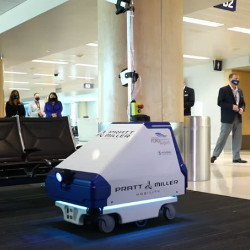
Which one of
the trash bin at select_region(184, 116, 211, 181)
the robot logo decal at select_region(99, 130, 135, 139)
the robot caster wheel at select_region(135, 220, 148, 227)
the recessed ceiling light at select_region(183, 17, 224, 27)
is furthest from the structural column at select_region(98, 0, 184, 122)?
the recessed ceiling light at select_region(183, 17, 224, 27)

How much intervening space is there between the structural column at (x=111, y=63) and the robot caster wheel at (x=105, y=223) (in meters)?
2.42

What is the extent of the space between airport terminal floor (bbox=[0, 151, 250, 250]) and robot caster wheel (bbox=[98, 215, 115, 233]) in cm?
4

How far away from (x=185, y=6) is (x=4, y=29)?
403cm

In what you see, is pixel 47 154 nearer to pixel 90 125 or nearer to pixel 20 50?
pixel 20 50

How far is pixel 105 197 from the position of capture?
283 centimetres

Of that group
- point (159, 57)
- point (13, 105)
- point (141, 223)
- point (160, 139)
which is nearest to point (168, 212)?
point (141, 223)

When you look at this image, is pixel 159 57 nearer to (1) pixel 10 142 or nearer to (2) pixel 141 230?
(1) pixel 10 142

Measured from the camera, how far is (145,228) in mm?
3080

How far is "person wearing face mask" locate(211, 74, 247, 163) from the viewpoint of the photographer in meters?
7.50

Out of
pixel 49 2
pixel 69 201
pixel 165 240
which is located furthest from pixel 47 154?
pixel 49 2

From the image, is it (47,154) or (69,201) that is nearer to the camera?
(69,201)

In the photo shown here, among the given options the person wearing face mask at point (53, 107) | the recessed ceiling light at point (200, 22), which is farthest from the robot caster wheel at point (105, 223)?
the person wearing face mask at point (53, 107)

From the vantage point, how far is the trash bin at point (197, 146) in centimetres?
551

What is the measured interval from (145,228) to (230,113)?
16.2 ft
